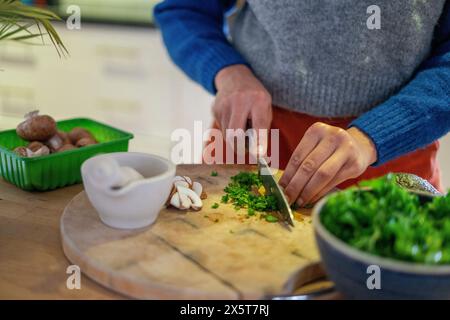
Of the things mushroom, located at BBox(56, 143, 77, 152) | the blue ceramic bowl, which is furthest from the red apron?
the blue ceramic bowl

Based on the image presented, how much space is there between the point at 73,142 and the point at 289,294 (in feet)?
1.75

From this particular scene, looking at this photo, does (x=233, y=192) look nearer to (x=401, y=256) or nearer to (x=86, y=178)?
(x=86, y=178)

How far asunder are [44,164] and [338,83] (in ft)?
1.81

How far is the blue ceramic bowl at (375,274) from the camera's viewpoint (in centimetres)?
54

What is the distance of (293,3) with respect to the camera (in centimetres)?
106

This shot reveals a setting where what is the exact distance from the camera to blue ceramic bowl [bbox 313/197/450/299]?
0.54 metres

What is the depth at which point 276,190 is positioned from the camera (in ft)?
2.86

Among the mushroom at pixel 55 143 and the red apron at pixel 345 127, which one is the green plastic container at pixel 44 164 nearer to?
the mushroom at pixel 55 143
